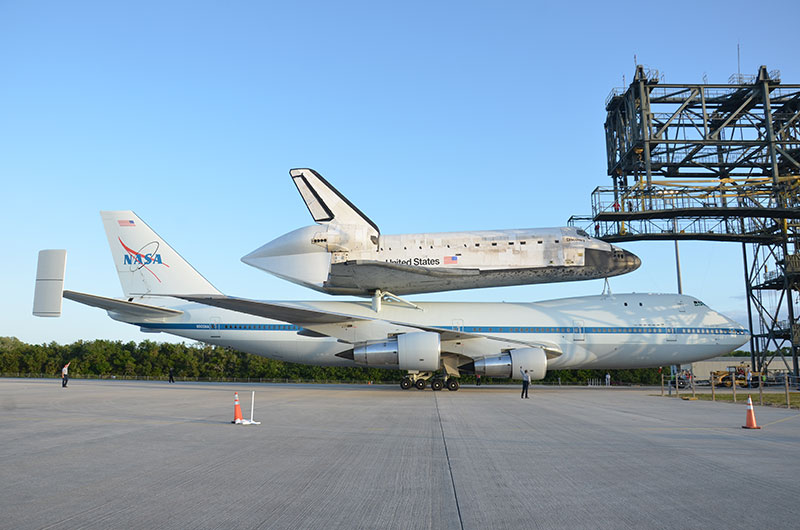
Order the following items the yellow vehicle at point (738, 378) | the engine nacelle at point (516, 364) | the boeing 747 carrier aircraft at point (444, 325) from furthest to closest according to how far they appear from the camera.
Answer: the yellow vehicle at point (738, 378) < the boeing 747 carrier aircraft at point (444, 325) < the engine nacelle at point (516, 364)

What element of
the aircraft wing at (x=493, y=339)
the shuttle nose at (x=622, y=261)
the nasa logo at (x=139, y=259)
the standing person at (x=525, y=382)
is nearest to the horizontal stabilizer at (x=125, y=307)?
the nasa logo at (x=139, y=259)

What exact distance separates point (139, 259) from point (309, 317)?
892cm

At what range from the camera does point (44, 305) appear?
40.8ft

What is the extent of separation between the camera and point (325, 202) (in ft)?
73.2

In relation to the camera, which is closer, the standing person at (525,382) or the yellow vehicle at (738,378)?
the standing person at (525,382)

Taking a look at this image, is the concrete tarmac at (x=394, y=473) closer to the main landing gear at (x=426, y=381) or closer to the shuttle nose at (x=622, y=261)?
the shuttle nose at (x=622, y=261)

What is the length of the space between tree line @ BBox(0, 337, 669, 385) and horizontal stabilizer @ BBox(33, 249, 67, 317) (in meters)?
38.1

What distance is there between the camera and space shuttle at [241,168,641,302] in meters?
22.0

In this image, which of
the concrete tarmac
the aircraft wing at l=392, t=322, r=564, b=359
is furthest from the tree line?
the concrete tarmac

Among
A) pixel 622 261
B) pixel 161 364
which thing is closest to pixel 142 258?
pixel 622 261

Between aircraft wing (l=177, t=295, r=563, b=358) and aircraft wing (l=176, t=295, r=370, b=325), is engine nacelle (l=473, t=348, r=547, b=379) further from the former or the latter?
aircraft wing (l=176, t=295, r=370, b=325)

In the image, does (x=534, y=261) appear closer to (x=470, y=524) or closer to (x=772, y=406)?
(x=772, y=406)

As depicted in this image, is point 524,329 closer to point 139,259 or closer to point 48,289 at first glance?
point 139,259

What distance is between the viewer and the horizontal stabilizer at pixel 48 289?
12.4m
